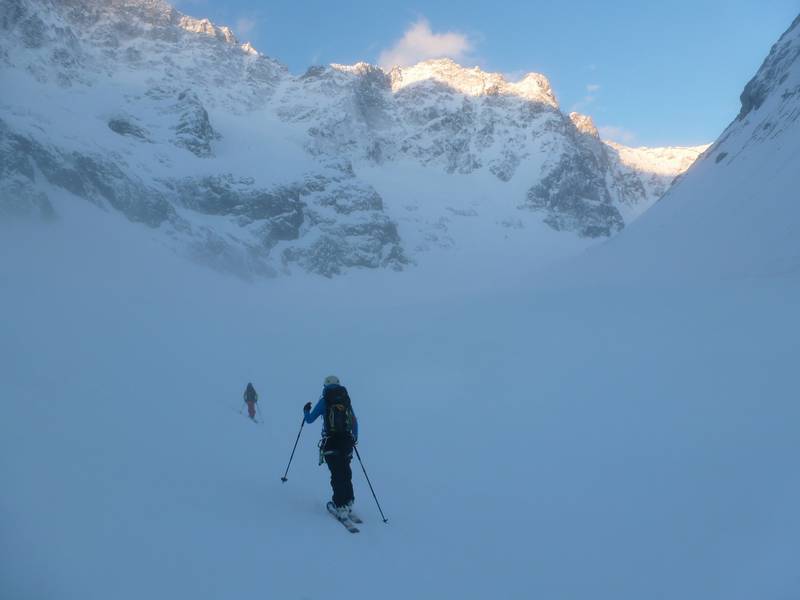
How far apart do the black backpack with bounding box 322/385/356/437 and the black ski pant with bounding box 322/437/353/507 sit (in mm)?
120

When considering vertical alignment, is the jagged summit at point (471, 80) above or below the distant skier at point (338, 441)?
above

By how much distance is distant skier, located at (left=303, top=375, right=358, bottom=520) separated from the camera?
748cm

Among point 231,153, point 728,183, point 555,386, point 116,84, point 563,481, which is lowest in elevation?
point 563,481

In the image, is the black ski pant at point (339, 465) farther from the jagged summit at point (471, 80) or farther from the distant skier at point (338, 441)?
the jagged summit at point (471, 80)

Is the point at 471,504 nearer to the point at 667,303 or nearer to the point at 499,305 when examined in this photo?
the point at 667,303

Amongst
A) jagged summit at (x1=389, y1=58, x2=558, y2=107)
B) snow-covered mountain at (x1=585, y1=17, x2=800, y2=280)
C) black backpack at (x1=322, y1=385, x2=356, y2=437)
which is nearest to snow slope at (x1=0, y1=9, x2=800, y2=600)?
snow-covered mountain at (x1=585, y1=17, x2=800, y2=280)

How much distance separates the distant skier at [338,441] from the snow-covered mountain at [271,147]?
212 ft

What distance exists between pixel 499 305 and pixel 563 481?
1335 inches

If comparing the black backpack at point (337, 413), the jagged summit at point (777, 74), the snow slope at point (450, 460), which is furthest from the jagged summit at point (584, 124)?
the black backpack at point (337, 413)

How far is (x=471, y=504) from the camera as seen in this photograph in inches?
353

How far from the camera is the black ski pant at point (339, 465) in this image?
7.47m

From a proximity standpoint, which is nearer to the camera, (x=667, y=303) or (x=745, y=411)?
(x=745, y=411)

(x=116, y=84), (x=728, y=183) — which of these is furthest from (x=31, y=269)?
(x=116, y=84)

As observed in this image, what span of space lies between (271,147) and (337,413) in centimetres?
12546
